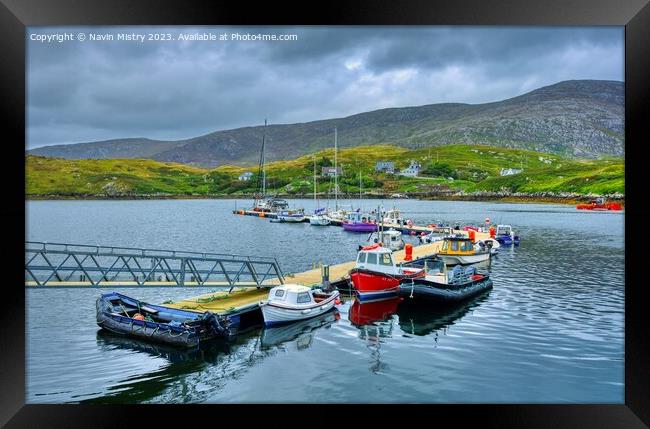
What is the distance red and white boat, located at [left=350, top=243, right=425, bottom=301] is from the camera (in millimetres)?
28625

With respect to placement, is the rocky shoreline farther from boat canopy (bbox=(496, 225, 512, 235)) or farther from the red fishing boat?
boat canopy (bbox=(496, 225, 512, 235))

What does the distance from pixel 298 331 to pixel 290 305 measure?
52.5 inches

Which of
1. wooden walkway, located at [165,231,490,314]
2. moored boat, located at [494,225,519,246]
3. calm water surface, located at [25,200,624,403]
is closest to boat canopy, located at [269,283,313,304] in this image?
wooden walkway, located at [165,231,490,314]

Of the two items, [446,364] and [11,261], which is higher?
[11,261]

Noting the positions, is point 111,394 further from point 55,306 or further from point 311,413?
point 55,306

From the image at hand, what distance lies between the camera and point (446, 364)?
18.4 metres

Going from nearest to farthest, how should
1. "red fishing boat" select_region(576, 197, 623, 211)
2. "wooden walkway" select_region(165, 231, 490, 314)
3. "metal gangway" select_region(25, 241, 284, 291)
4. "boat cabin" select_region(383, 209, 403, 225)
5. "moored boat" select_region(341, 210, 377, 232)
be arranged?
"metal gangway" select_region(25, 241, 284, 291), "wooden walkway" select_region(165, 231, 490, 314), "boat cabin" select_region(383, 209, 403, 225), "moored boat" select_region(341, 210, 377, 232), "red fishing boat" select_region(576, 197, 623, 211)

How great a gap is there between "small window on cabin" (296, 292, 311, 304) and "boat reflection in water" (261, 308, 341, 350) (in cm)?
92

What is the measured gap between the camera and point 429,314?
1082 inches

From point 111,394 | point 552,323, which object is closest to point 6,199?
point 111,394

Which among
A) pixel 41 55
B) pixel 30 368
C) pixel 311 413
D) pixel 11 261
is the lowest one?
pixel 30 368

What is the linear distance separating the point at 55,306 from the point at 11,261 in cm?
1983
